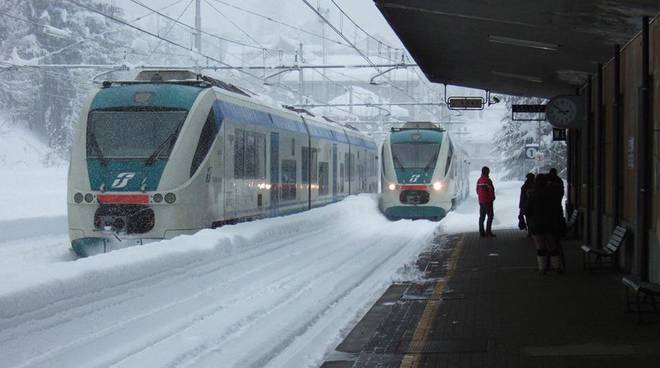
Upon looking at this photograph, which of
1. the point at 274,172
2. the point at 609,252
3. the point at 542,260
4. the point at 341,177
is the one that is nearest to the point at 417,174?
the point at 341,177

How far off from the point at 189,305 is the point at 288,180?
12065 millimetres

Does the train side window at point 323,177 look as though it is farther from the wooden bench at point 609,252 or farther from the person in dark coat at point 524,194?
the wooden bench at point 609,252

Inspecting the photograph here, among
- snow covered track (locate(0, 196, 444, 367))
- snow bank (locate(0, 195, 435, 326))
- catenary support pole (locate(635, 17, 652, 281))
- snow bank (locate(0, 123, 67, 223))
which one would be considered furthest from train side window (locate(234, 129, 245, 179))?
snow bank (locate(0, 123, 67, 223))

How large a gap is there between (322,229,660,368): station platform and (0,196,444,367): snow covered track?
0.49 metres

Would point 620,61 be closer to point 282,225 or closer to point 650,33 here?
point 650,33

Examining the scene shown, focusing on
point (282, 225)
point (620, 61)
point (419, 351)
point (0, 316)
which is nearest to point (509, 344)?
point (419, 351)

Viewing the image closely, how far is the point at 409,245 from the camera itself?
2044cm

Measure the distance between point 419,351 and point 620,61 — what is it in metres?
8.08

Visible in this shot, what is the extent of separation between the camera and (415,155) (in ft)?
96.5

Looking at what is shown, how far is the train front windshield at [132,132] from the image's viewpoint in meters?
16.0

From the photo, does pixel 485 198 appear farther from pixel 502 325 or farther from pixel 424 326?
pixel 424 326

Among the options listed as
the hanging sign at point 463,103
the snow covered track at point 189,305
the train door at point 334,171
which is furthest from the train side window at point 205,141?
the train door at point 334,171

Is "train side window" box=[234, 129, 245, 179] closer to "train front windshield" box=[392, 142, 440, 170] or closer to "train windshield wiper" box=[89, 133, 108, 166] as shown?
"train windshield wiper" box=[89, 133, 108, 166]

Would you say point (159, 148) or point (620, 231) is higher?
point (159, 148)
